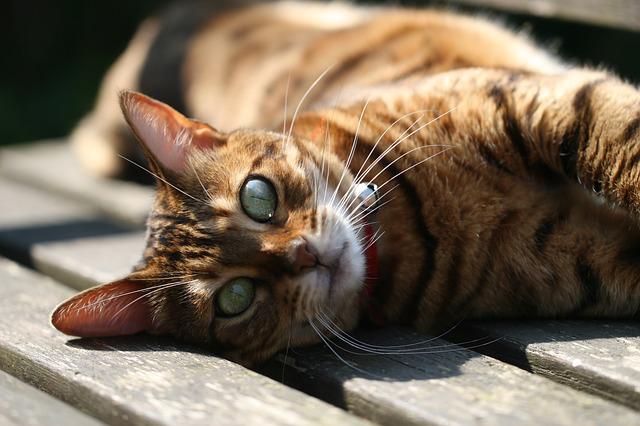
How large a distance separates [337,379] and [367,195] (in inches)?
23.7

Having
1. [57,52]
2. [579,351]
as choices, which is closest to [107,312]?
[579,351]

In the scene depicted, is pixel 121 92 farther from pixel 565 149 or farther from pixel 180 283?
pixel 565 149

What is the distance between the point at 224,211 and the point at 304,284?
1.00 ft

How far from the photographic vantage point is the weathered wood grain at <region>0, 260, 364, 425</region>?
5.71 ft

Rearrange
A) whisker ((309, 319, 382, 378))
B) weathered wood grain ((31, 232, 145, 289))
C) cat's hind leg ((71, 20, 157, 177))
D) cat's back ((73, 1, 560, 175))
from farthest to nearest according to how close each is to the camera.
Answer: cat's hind leg ((71, 20, 157, 177)) → cat's back ((73, 1, 560, 175)) → weathered wood grain ((31, 232, 145, 289)) → whisker ((309, 319, 382, 378))

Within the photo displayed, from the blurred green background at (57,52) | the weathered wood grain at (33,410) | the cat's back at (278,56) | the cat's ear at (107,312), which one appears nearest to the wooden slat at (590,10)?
the cat's back at (278,56)

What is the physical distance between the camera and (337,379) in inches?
77.0

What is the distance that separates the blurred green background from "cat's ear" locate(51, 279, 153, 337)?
5.15 metres

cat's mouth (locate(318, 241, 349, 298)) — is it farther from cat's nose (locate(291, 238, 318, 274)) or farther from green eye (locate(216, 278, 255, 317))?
green eye (locate(216, 278, 255, 317))

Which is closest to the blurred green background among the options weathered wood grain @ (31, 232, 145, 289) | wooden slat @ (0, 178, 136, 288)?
wooden slat @ (0, 178, 136, 288)

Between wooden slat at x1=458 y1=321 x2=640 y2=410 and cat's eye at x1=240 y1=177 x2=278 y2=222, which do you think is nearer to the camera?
wooden slat at x1=458 y1=321 x2=640 y2=410

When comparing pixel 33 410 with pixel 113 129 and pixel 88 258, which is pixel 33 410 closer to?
pixel 88 258

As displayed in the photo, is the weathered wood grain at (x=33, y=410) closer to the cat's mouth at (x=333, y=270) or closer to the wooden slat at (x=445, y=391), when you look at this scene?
the wooden slat at (x=445, y=391)

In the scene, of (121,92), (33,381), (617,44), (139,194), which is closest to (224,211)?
(121,92)
